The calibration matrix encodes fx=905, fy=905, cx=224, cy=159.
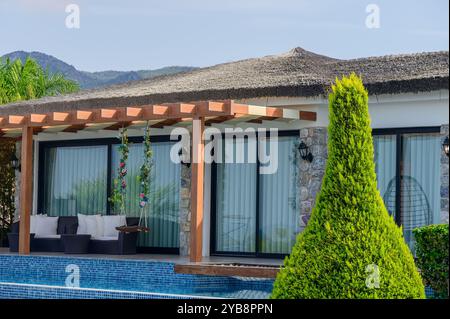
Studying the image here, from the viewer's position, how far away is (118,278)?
1339 centimetres

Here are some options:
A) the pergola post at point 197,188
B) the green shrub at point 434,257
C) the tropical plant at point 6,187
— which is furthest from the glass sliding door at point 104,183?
the green shrub at point 434,257

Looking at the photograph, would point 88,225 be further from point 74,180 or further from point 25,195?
point 74,180

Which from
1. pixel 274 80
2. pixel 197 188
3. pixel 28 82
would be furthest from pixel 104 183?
pixel 28 82

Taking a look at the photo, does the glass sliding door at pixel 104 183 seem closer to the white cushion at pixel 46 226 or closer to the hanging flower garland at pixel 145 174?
the hanging flower garland at pixel 145 174

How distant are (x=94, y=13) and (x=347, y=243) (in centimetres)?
4430

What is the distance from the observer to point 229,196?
15.1 m

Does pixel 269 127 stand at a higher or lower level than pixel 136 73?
lower

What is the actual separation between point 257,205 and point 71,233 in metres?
3.59

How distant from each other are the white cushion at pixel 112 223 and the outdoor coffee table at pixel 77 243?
2.13 ft

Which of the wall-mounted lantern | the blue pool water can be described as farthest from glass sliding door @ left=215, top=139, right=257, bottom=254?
the wall-mounted lantern

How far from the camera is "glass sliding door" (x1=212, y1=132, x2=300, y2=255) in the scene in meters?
14.4

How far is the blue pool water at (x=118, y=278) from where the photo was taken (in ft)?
39.6
